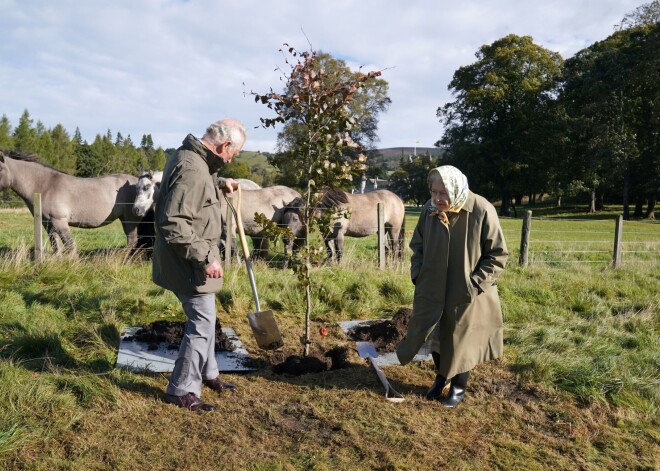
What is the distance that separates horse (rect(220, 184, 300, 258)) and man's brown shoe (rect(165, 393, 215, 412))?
640 cm

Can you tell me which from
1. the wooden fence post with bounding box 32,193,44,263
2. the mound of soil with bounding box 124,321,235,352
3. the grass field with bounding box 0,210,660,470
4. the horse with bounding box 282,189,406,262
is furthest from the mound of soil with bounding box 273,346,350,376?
the horse with bounding box 282,189,406,262

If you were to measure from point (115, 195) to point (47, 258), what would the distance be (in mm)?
2361

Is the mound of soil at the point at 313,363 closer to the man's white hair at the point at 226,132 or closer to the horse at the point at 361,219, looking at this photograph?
the man's white hair at the point at 226,132

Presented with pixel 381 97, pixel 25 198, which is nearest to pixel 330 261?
pixel 25 198

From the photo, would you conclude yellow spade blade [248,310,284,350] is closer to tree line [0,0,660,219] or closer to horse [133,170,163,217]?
horse [133,170,163,217]

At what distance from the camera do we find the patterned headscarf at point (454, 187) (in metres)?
3.80

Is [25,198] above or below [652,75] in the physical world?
below

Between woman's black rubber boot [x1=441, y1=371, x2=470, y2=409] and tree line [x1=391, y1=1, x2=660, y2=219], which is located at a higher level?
tree line [x1=391, y1=1, x2=660, y2=219]

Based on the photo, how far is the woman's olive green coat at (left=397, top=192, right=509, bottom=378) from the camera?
154 inches

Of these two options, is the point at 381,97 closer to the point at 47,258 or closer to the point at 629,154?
the point at 629,154

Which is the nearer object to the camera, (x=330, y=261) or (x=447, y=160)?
(x=330, y=261)

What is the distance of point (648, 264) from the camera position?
10.6 m

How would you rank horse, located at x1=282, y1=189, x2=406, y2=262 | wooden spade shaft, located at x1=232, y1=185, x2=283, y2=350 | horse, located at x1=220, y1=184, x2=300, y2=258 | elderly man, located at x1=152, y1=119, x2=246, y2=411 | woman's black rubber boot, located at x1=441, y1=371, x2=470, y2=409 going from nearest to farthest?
elderly man, located at x1=152, y1=119, x2=246, y2=411 < woman's black rubber boot, located at x1=441, y1=371, x2=470, y2=409 < wooden spade shaft, located at x1=232, y1=185, x2=283, y2=350 < horse, located at x1=282, y1=189, x2=406, y2=262 < horse, located at x1=220, y1=184, x2=300, y2=258

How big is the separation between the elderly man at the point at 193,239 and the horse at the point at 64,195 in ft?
19.5
